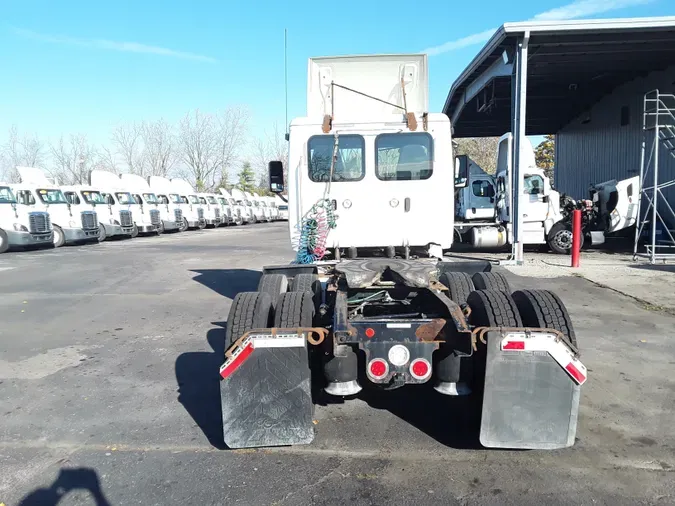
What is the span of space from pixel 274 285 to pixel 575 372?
131 inches

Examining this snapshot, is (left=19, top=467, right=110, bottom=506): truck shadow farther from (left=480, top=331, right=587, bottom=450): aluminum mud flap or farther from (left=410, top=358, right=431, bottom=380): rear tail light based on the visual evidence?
(left=480, top=331, right=587, bottom=450): aluminum mud flap

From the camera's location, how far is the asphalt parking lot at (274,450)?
328cm

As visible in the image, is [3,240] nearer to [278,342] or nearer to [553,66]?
[278,342]

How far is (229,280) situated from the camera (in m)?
11.9

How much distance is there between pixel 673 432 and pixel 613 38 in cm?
1383

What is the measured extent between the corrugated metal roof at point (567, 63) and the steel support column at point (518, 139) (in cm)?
60

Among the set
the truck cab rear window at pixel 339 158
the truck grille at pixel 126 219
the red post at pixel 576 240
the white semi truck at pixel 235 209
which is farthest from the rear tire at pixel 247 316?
the white semi truck at pixel 235 209

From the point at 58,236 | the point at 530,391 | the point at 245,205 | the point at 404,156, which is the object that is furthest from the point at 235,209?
the point at 530,391

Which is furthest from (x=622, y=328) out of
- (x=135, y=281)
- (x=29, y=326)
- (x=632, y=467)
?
(x=135, y=281)

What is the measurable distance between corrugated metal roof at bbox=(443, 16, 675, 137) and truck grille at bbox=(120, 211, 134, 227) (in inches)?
618

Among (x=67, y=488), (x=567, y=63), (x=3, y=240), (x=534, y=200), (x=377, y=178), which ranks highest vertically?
(x=567, y=63)

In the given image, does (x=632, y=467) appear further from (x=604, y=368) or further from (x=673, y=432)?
(x=604, y=368)

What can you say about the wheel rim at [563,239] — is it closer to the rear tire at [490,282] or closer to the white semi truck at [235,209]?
the rear tire at [490,282]

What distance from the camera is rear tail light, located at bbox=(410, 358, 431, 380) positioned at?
3541 millimetres
